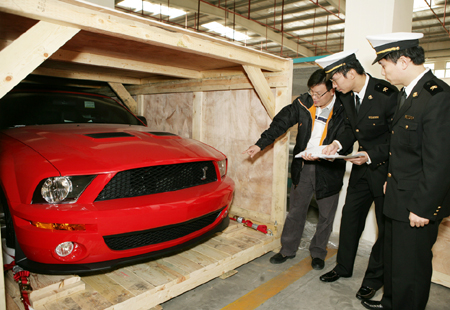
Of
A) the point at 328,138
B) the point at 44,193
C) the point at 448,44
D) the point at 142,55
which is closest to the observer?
the point at 44,193

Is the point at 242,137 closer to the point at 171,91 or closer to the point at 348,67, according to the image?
the point at 171,91

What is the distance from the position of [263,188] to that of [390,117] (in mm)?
1499

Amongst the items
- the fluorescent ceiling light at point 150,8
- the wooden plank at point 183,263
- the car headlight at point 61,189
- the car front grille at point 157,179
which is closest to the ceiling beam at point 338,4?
the fluorescent ceiling light at point 150,8

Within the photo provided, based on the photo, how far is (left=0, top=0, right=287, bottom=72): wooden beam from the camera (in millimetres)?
1540

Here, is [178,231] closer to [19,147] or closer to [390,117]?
[19,147]

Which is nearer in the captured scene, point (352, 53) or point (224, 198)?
point (352, 53)

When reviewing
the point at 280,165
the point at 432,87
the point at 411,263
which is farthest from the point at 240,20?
the point at 411,263

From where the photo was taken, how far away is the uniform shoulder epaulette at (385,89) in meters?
2.26

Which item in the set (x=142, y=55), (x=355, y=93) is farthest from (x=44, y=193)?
(x=355, y=93)

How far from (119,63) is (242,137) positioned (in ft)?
5.33

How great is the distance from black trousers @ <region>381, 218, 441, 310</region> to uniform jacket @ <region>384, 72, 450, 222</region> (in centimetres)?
10

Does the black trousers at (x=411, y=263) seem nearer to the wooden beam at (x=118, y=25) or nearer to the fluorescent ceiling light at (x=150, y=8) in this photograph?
the wooden beam at (x=118, y=25)

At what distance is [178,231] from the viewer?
2158mm

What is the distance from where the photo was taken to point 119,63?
11.0 ft
